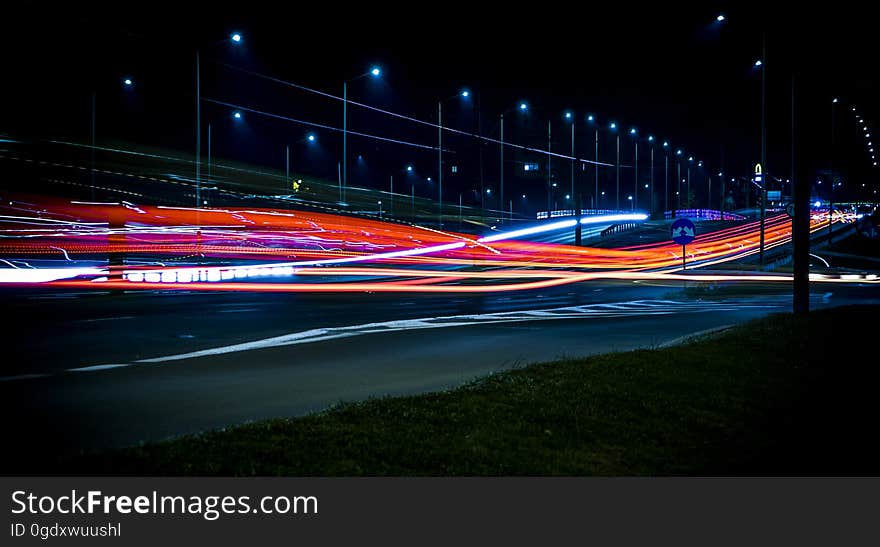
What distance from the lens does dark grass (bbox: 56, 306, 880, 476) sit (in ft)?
24.6

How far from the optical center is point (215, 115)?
81.9 m

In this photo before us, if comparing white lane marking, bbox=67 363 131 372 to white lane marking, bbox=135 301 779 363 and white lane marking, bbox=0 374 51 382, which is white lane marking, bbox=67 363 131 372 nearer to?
white lane marking, bbox=135 301 779 363

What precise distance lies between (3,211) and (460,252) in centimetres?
2150

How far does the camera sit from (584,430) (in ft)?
29.1

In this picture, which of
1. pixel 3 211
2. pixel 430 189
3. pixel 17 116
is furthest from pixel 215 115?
pixel 430 189

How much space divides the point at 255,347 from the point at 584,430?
7.91 meters

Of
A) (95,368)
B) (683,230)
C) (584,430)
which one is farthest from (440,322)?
(683,230)

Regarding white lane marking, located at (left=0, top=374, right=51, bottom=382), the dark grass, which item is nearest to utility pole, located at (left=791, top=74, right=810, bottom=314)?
the dark grass

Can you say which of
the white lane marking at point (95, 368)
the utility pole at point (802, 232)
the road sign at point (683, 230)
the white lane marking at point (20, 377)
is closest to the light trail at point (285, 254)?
the road sign at point (683, 230)

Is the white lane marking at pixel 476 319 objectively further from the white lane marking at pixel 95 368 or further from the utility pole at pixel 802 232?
the utility pole at pixel 802 232

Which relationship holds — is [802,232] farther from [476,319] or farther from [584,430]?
[584,430]

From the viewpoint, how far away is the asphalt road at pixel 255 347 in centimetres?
1009

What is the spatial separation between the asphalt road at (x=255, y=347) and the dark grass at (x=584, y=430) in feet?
3.89

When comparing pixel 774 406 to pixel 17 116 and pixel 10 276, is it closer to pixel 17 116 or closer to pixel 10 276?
pixel 10 276
